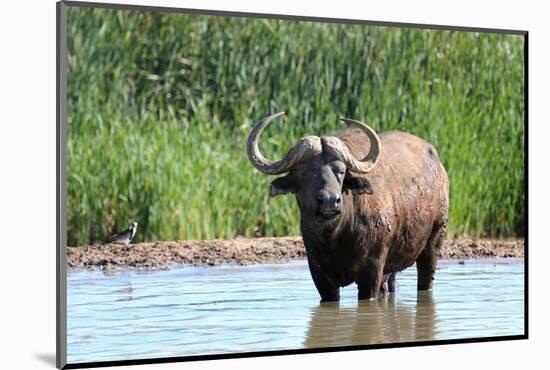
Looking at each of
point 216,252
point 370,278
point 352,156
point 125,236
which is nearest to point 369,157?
point 352,156

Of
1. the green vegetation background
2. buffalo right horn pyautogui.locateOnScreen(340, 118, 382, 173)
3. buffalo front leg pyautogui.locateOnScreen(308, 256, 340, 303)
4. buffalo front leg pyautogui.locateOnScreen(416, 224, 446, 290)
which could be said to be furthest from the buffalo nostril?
the green vegetation background

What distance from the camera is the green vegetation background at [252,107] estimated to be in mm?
13398

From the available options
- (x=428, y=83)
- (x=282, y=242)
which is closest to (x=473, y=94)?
(x=428, y=83)

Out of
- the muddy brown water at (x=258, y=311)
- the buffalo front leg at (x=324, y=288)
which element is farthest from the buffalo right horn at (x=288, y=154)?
the muddy brown water at (x=258, y=311)

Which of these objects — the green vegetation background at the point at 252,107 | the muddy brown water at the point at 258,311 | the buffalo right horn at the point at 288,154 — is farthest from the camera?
the green vegetation background at the point at 252,107

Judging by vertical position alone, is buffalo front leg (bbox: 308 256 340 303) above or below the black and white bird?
below

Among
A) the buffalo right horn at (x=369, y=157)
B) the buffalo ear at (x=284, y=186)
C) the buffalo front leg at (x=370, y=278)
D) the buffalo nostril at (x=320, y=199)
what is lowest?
the buffalo front leg at (x=370, y=278)

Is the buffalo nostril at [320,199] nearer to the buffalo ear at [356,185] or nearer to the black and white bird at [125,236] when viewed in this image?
→ the buffalo ear at [356,185]

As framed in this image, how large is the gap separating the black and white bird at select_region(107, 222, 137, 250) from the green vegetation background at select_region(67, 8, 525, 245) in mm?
74

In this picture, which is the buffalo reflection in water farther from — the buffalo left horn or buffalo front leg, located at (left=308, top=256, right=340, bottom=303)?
the buffalo left horn

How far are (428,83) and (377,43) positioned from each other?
57 centimetres

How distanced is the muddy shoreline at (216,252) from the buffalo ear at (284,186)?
2077 mm

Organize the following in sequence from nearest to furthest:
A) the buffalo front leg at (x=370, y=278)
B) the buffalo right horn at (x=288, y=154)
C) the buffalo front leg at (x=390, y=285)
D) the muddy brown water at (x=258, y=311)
Answer: the muddy brown water at (x=258, y=311) < the buffalo right horn at (x=288, y=154) < the buffalo front leg at (x=370, y=278) < the buffalo front leg at (x=390, y=285)

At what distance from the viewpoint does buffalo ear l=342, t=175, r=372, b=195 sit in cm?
1141
